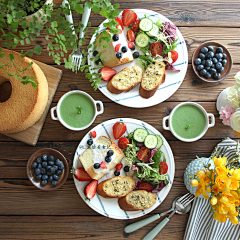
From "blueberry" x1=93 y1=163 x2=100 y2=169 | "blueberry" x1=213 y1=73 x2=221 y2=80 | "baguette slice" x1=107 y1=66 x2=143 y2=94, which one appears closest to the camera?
"blueberry" x1=93 y1=163 x2=100 y2=169

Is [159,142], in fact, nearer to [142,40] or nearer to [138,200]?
[138,200]

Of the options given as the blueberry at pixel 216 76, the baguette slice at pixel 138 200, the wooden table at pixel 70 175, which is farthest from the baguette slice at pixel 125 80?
the baguette slice at pixel 138 200

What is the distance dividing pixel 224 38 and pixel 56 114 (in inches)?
76.0

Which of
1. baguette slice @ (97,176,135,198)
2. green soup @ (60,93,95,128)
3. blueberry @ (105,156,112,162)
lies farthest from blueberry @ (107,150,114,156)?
green soup @ (60,93,95,128)

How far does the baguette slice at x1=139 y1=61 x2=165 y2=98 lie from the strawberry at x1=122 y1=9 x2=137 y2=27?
1.56 feet

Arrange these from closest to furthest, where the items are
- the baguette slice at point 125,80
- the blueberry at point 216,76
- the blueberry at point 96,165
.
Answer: the blueberry at point 96,165
the baguette slice at point 125,80
the blueberry at point 216,76

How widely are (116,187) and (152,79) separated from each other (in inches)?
42.9

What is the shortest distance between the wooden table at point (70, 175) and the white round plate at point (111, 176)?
91 mm

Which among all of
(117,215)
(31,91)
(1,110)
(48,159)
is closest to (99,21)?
(31,91)

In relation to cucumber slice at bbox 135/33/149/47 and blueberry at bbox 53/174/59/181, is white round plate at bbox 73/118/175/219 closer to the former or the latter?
blueberry at bbox 53/174/59/181

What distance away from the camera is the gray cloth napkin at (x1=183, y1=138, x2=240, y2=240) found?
85.0 inches

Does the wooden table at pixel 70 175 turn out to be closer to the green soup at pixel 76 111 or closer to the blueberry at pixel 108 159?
the green soup at pixel 76 111

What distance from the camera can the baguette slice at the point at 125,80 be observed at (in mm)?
2123

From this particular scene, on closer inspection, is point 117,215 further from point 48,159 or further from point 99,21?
point 99,21
